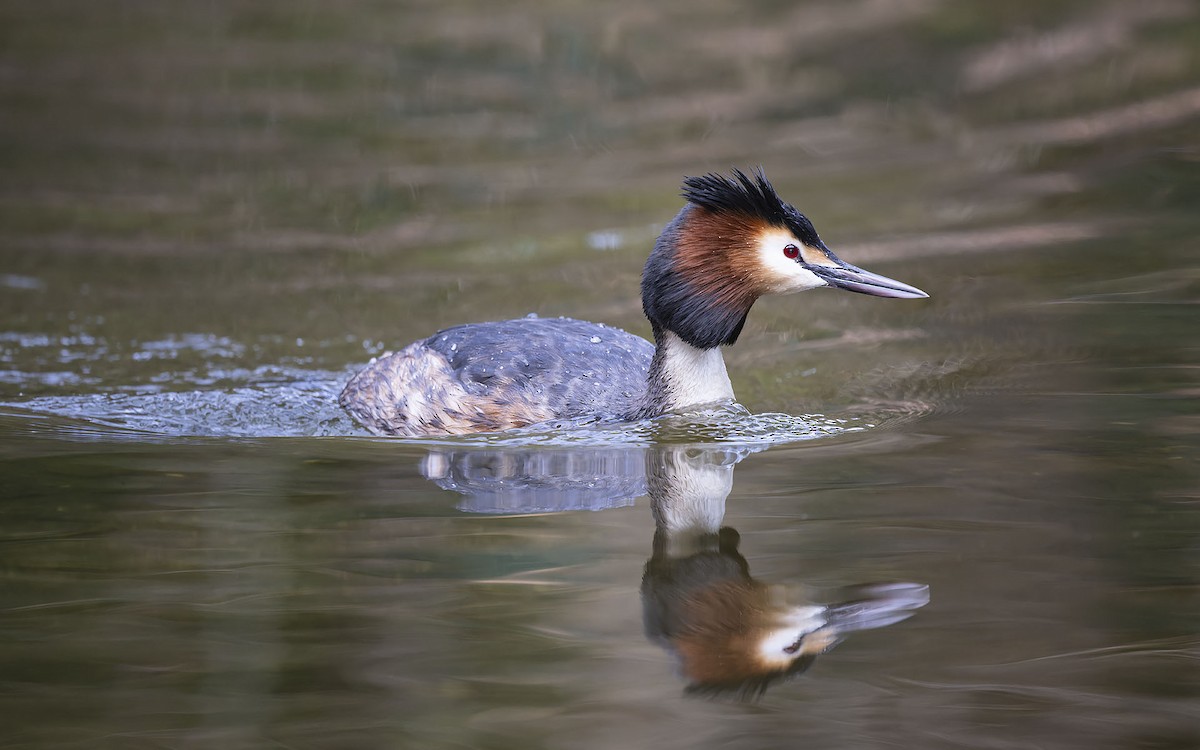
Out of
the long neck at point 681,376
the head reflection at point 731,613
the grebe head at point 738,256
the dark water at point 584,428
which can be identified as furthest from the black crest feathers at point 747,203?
the head reflection at point 731,613

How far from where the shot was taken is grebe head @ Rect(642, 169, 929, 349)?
21.0 ft

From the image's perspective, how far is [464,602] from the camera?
445cm

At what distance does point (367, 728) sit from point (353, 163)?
10.3 m

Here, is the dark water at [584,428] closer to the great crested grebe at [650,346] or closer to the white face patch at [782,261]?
the great crested grebe at [650,346]

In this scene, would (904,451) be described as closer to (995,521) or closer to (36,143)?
(995,521)

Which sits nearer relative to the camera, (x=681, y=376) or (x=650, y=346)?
(x=681, y=376)

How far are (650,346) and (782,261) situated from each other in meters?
1.30

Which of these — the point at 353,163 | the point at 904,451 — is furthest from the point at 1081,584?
the point at 353,163

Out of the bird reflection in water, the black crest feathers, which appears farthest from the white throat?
the black crest feathers

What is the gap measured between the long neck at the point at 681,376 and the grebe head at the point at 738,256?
185 mm

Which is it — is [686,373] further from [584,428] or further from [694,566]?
[694,566]

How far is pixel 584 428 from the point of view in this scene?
6734 millimetres

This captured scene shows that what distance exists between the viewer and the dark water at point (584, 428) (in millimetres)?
3855

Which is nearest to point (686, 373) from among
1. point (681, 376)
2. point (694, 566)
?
point (681, 376)
